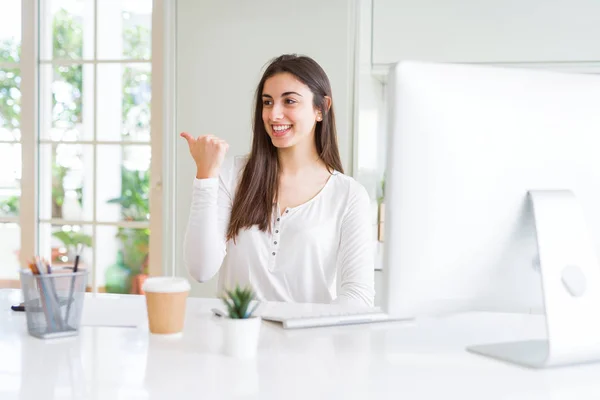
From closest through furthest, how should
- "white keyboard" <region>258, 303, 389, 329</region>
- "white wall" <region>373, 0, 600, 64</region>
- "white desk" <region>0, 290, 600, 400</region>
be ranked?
"white desk" <region>0, 290, 600, 400</region> → "white keyboard" <region>258, 303, 389, 329</region> → "white wall" <region>373, 0, 600, 64</region>

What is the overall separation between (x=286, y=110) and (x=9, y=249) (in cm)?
222

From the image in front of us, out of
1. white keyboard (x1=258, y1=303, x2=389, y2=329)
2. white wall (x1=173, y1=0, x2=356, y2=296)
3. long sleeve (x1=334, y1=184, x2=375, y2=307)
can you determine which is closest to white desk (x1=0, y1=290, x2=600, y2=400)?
white keyboard (x1=258, y1=303, x2=389, y2=329)

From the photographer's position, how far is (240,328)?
43.4 inches

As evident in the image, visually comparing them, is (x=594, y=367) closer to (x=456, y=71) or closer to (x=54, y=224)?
(x=456, y=71)

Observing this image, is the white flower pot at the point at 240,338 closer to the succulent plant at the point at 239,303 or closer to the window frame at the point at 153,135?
the succulent plant at the point at 239,303

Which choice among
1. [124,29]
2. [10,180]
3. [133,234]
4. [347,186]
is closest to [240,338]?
[347,186]

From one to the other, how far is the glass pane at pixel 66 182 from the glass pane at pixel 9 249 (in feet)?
0.73

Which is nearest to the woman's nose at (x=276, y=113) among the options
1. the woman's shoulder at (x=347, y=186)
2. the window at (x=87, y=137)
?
the woman's shoulder at (x=347, y=186)

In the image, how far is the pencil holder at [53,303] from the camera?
1235 mm

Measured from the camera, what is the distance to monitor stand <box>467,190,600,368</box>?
1.08 meters

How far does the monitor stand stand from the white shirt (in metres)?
0.72

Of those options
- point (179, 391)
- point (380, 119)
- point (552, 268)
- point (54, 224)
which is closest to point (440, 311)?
point (552, 268)

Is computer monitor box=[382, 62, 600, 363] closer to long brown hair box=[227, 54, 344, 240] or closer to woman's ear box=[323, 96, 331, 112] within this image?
long brown hair box=[227, 54, 344, 240]

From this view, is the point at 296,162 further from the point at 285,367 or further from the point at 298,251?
the point at 285,367
